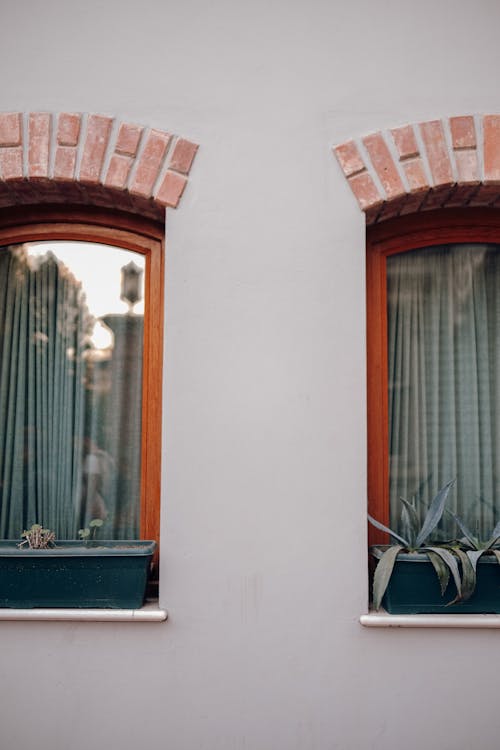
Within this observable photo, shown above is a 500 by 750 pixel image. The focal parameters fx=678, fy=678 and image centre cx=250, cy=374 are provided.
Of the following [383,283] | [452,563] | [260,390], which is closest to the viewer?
[452,563]

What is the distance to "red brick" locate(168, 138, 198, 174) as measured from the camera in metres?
2.73

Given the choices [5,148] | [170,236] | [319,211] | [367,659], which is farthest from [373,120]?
[367,659]

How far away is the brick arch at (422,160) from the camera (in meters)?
2.69

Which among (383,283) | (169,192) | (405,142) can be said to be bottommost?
(383,283)

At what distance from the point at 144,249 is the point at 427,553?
68.0 inches

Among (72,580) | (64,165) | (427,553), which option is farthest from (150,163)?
(427,553)

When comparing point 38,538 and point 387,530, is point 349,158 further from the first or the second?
point 38,538

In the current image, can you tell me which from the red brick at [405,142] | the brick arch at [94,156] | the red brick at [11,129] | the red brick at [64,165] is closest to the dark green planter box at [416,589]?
the red brick at [405,142]

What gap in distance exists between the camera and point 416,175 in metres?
2.69

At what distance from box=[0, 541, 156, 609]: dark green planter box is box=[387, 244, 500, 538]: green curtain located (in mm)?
1138

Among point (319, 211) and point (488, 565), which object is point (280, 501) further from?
point (319, 211)

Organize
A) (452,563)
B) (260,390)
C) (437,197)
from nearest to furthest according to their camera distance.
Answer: (452,563), (260,390), (437,197)

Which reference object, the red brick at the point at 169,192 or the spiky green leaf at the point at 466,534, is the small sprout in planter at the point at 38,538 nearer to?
the red brick at the point at 169,192

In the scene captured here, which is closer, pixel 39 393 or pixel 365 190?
pixel 365 190
